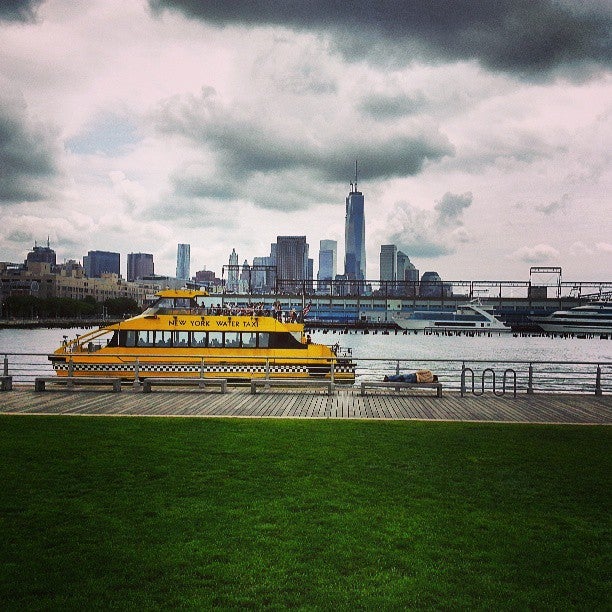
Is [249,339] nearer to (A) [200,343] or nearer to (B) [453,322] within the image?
(A) [200,343]

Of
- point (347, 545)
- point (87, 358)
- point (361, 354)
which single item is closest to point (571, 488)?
point (347, 545)

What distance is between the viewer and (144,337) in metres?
28.0

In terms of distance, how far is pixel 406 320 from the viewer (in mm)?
157750

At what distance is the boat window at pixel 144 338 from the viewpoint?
91.3 feet

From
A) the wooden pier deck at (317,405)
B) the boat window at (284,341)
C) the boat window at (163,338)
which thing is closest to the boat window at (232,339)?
the boat window at (284,341)

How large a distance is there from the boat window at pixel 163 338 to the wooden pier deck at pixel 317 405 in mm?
8029

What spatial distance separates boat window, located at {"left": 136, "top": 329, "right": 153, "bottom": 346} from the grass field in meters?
15.5

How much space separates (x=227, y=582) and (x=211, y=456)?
16.1 ft

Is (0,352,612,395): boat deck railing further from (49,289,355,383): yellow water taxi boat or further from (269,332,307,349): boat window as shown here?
(269,332,307,349): boat window

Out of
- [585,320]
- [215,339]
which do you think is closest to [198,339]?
[215,339]

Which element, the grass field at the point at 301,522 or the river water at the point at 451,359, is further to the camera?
the river water at the point at 451,359

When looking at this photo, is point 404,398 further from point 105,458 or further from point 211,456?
point 105,458

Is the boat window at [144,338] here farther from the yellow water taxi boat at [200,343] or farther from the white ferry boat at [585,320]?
the white ferry boat at [585,320]

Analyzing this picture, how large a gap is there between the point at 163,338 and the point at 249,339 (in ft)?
13.4
